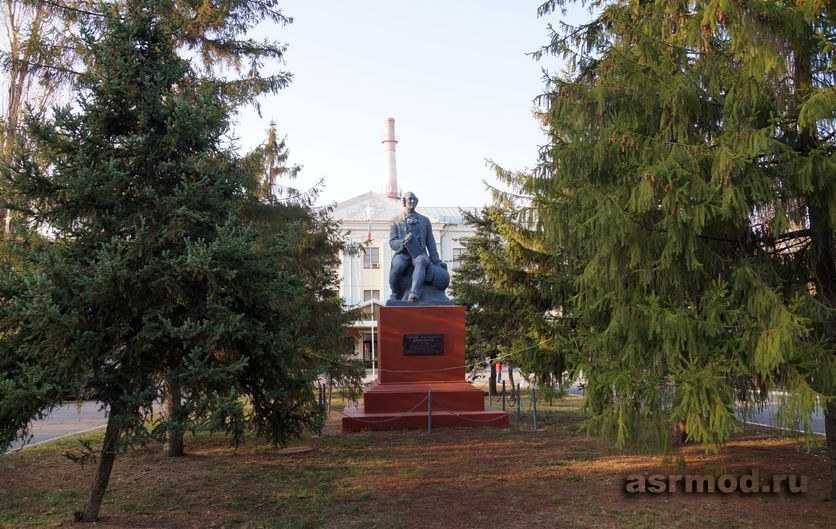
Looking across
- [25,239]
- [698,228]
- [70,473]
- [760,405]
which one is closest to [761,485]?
[760,405]

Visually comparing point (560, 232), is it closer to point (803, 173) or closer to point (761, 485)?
point (803, 173)

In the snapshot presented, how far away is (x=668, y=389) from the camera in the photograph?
18.4 feet

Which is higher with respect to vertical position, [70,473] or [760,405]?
[760,405]

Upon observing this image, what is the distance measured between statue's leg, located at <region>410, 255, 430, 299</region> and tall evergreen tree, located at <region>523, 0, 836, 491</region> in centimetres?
603

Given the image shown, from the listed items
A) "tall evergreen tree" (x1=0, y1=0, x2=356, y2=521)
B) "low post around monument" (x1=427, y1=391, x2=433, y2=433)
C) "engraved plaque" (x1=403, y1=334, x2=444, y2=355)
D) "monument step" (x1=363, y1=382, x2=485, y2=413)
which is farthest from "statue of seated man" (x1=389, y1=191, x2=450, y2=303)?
A: "tall evergreen tree" (x1=0, y1=0, x2=356, y2=521)

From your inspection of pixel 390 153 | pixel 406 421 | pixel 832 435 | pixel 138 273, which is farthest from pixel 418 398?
pixel 390 153

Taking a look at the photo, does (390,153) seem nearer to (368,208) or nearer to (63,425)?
(368,208)

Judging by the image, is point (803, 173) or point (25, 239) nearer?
point (803, 173)

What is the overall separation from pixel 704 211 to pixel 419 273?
7683 mm

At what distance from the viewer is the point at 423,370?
11.7 m

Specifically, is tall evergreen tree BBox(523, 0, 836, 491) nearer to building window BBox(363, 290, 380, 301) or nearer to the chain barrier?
the chain barrier

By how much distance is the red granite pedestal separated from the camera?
37.0ft

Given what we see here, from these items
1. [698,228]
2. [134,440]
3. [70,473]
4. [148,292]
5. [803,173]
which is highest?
[803,173]

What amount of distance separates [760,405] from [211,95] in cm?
565
